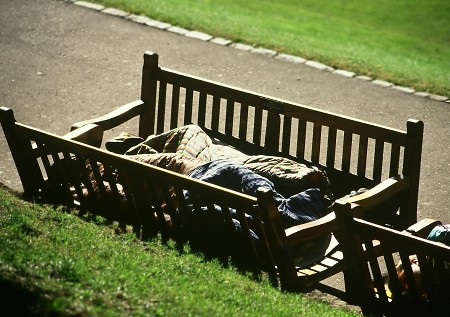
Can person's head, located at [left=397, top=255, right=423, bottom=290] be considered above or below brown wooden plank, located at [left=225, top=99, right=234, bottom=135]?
below

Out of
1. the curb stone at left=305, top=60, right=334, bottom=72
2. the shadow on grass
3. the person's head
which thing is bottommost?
the curb stone at left=305, top=60, right=334, bottom=72

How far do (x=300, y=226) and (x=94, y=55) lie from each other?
5943 mm

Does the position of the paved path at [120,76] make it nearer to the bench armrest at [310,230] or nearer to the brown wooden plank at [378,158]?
the brown wooden plank at [378,158]

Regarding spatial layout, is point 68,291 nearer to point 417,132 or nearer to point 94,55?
point 417,132

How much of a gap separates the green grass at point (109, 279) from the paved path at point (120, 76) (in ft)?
6.91

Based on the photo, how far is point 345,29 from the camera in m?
16.8

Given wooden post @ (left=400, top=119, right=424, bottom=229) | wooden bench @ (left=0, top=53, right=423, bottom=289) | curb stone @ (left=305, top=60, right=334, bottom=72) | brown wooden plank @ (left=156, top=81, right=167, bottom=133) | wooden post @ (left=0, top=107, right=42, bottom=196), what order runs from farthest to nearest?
curb stone @ (left=305, top=60, right=334, bottom=72)
brown wooden plank @ (left=156, top=81, right=167, bottom=133)
wooden post @ (left=0, top=107, right=42, bottom=196)
wooden post @ (left=400, top=119, right=424, bottom=229)
wooden bench @ (left=0, top=53, right=423, bottom=289)

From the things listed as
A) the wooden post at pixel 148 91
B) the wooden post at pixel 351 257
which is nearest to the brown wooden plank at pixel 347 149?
the wooden post at pixel 351 257

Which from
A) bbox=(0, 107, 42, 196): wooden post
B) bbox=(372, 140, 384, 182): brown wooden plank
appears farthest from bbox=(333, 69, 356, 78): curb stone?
bbox=(0, 107, 42, 196): wooden post

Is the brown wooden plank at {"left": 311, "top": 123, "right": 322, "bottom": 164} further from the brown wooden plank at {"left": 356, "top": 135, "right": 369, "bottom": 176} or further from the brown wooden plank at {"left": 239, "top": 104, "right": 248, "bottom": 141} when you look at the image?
the brown wooden plank at {"left": 239, "top": 104, "right": 248, "bottom": 141}

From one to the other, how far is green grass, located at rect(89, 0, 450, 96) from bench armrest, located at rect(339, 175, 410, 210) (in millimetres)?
4129

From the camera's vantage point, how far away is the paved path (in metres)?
9.41

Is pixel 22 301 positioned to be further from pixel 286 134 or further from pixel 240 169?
pixel 286 134

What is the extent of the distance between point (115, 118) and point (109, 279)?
2915 millimetres
